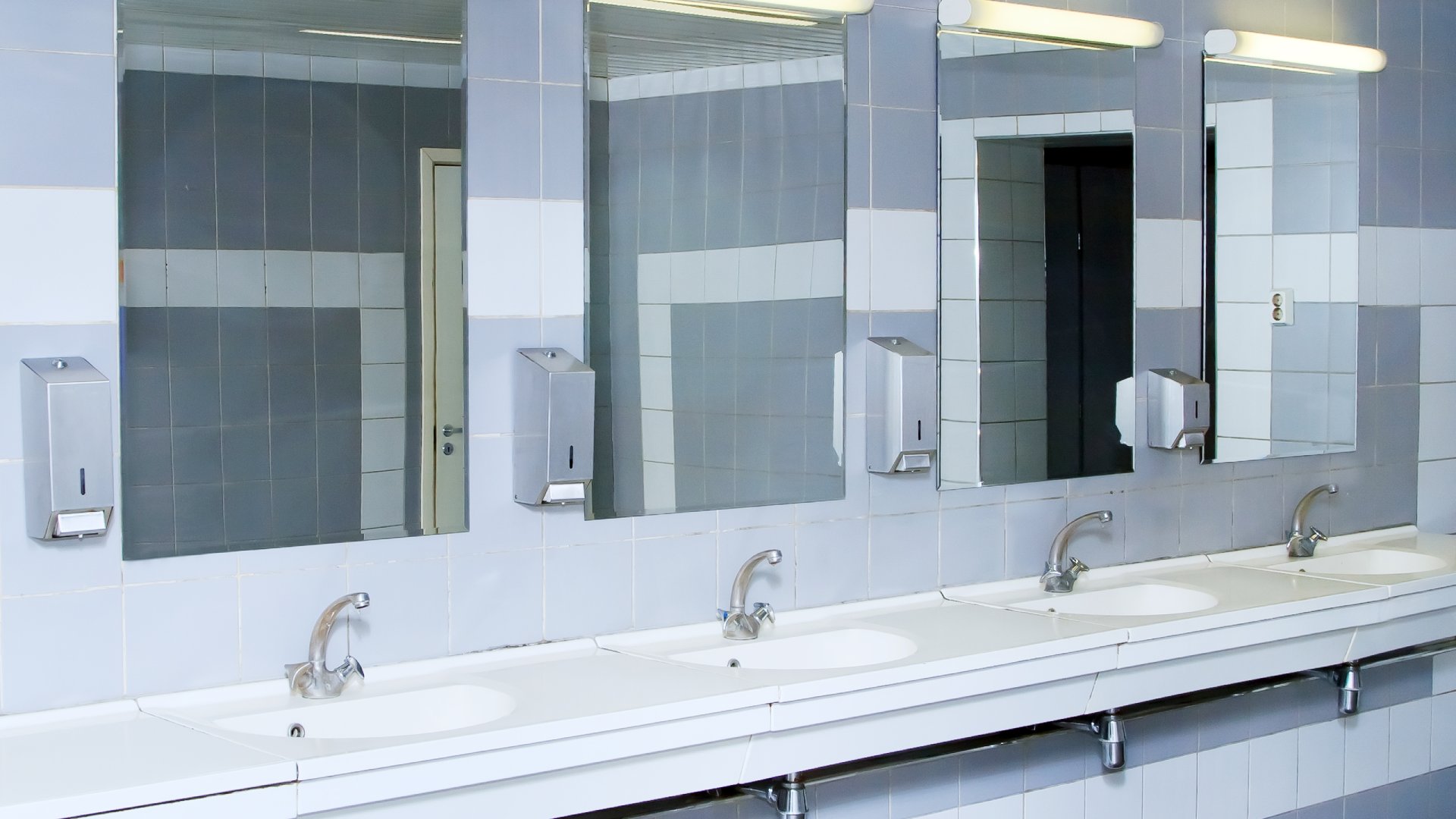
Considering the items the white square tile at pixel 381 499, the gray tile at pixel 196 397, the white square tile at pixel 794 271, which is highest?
the white square tile at pixel 794 271

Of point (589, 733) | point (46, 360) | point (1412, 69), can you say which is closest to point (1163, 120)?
point (1412, 69)

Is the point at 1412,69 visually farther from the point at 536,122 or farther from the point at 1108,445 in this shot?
the point at 536,122

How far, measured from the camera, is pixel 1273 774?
359 centimetres

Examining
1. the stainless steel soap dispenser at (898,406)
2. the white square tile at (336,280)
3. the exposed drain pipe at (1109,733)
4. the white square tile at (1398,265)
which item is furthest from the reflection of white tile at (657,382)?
the white square tile at (1398,265)

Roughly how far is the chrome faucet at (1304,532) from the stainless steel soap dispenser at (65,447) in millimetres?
2960

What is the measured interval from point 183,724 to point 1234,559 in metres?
2.69

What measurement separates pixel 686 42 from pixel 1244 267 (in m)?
1.78

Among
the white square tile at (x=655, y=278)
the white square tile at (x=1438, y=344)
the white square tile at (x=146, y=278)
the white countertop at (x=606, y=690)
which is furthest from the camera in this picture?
the white square tile at (x=1438, y=344)

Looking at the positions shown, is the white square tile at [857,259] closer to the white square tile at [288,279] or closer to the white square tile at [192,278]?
the white square tile at [288,279]

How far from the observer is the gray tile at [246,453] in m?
2.29

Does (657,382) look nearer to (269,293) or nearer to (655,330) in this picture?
(655,330)

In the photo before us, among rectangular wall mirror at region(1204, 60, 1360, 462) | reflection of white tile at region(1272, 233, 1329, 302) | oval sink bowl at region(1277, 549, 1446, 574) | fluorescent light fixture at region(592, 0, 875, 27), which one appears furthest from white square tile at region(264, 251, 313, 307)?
reflection of white tile at region(1272, 233, 1329, 302)

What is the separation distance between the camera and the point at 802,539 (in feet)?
9.61

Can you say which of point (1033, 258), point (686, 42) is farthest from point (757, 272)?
point (1033, 258)
